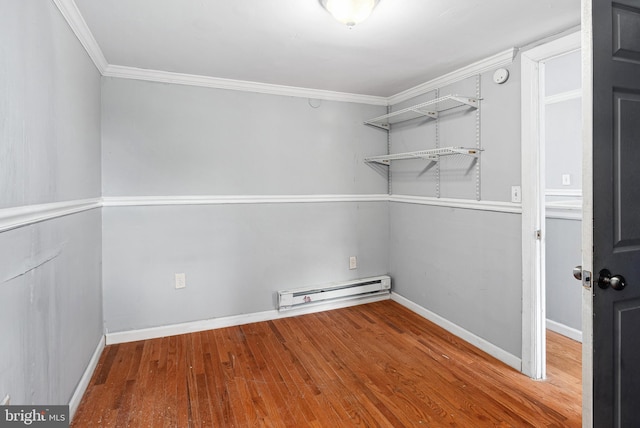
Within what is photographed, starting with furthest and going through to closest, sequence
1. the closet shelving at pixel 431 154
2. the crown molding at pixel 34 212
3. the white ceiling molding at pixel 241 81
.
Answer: the closet shelving at pixel 431 154 → the white ceiling molding at pixel 241 81 → the crown molding at pixel 34 212

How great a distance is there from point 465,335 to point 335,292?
124cm

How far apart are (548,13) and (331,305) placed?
2840 mm

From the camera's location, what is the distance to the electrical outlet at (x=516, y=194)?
230cm

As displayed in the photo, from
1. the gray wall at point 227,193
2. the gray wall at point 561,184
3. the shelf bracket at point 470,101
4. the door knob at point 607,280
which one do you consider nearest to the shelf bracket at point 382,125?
the gray wall at point 227,193

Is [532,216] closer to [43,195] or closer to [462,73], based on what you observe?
[462,73]

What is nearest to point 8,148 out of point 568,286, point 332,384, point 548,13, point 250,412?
point 250,412

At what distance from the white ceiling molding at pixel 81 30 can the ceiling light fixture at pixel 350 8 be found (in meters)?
1.28

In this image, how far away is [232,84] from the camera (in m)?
3.01

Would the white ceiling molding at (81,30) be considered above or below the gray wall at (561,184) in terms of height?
above

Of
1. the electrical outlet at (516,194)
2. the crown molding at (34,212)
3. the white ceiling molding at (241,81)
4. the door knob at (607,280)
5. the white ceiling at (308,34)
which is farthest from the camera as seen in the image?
the electrical outlet at (516,194)

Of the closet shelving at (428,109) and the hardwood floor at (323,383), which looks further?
the closet shelving at (428,109)

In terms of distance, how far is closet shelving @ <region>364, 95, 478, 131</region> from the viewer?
258cm

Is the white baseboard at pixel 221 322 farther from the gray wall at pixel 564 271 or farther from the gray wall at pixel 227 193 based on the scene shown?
the gray wall at pixel 564 271

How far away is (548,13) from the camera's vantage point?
1840mm
